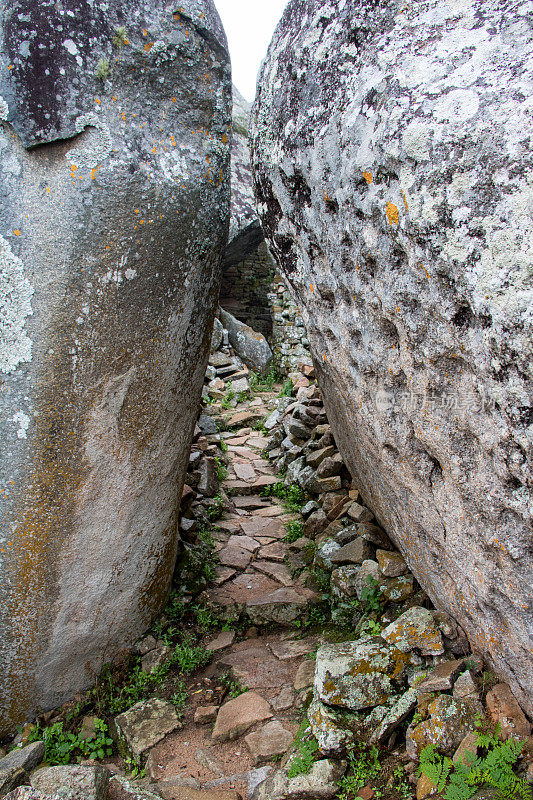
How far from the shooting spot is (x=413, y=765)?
2.37 meters

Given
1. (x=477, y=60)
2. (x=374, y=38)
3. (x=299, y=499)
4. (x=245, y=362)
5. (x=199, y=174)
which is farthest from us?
(x=245, y=362)

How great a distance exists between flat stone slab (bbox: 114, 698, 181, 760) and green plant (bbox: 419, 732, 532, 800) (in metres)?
1.39

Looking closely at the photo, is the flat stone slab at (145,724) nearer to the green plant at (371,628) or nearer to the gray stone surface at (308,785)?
the gray stone surface at (308,785)

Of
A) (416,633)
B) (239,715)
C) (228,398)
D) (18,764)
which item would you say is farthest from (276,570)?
(228,398)

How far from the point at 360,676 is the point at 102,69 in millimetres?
3259

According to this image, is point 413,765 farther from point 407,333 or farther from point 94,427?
point 94,427

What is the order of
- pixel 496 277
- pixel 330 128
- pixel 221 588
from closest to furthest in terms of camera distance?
1. pixel 496 277
2. pixel 330 128
3. pixel 221 588

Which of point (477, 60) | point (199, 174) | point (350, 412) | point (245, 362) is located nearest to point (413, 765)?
point (350, 412)

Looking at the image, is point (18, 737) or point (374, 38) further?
point (18, 737)

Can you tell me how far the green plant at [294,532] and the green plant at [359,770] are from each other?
2.61 m

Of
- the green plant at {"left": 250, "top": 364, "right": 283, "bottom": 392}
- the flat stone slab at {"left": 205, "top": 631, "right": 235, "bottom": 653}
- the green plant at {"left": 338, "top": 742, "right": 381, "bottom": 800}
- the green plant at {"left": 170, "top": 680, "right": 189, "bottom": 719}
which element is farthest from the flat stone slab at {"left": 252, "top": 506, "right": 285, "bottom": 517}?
the green plant at {"left": 250, "top": 364, "right": 283, "bottom": 392}

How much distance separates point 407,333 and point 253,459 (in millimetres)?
4774

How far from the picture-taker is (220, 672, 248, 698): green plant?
3.24m

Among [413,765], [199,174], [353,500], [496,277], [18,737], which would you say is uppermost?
[199,174]
